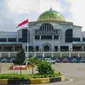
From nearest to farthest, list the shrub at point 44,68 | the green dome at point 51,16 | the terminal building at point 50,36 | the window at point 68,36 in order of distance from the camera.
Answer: the shrub at point 44,68
the terminal building at point 50,36
the window at point 68,36
the green dome at point 51,16

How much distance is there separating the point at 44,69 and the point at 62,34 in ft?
199

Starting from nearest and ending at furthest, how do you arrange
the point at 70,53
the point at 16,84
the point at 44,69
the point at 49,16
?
the point at 16,84 → the point at 44,69 → the point at 70,53 → the point at 49,16

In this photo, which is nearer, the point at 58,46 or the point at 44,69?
the point at 44,69

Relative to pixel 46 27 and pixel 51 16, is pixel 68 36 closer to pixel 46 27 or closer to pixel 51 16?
pixel 46 27

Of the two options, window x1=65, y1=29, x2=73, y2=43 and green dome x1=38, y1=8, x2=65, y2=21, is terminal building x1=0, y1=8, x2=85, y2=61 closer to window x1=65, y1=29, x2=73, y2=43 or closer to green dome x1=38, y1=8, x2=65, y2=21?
window x1=65, y1=29, x2=73, y2=43

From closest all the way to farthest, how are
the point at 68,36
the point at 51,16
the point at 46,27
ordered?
the point at 46,27
the point at 68,36
the point at 51,16

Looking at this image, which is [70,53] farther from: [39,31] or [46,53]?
[39,31]

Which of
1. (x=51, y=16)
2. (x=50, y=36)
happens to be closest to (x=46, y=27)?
(x=50, y=36)

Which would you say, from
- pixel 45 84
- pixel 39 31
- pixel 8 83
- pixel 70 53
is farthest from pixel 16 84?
pixel 39 31

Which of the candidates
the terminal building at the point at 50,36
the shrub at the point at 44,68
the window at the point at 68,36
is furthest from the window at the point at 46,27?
the shrub at the point at 44,68

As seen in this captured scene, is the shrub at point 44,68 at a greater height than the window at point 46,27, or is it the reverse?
the window at point 46,27

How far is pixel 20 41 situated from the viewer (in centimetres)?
8406

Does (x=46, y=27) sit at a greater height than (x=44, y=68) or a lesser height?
greater

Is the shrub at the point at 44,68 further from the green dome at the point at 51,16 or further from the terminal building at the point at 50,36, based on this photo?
the green dome at the point at 51,16
